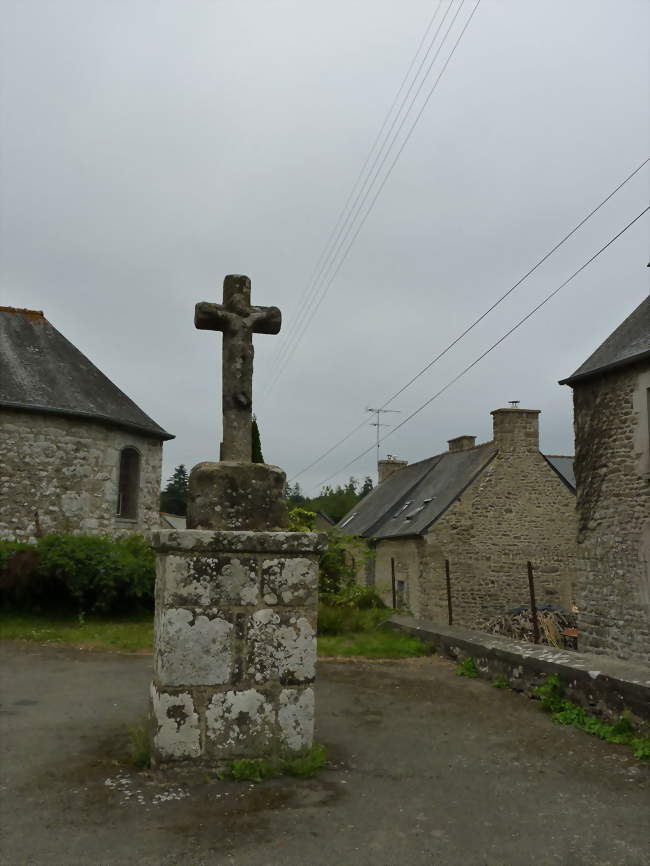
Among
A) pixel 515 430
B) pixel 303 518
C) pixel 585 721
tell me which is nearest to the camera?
pixel 585 721

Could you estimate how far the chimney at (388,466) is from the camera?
31.4m

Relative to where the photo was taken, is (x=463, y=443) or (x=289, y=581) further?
(x=463, y=443)

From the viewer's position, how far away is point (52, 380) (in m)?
16.2

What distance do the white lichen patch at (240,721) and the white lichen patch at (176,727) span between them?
0.09 metres

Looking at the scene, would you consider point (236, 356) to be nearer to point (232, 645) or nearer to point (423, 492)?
point (232, 645)

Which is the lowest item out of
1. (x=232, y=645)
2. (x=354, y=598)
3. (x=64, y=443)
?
(x=354, y=598)

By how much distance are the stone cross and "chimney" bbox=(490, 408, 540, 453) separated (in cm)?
1636

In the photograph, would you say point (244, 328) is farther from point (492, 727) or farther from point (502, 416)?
point (502, 416)

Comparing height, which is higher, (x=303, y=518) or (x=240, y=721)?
(x=303, y=518)

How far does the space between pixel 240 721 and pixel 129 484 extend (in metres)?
13.9

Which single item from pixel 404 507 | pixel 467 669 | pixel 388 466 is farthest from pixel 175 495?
pixel 467 669

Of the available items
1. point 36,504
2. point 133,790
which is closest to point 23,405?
point 36,504

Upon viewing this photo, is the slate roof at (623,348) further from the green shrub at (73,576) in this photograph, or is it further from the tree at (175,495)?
the tree at (175,495)

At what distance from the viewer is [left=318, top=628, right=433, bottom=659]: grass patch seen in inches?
318
